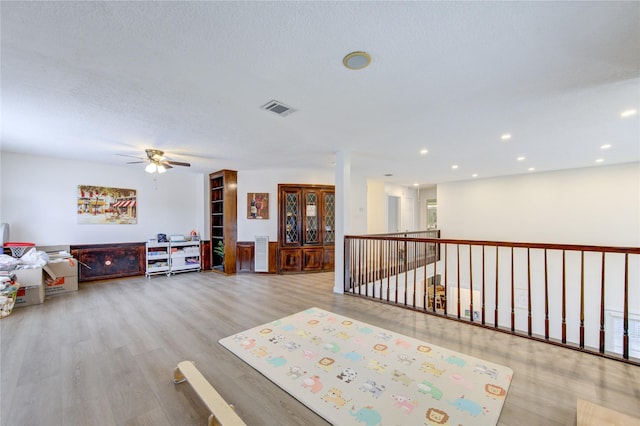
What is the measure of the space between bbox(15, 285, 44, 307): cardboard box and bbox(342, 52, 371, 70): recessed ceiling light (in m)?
5.93

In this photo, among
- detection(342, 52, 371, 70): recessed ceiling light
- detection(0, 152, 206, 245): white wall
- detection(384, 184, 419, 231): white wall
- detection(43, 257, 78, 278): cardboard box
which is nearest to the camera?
detection(342, 52, 371, 70): recessed ceiling light

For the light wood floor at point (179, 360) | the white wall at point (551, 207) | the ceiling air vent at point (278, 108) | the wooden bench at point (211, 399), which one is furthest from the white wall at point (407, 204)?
the wooden bench at point (211, 399)

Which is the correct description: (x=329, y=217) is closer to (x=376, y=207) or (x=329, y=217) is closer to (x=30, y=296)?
(x=376, y=207)

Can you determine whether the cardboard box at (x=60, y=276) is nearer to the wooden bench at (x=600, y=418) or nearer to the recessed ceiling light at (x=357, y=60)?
the recessed ceiling light at (x=357, y=60)

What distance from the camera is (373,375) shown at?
2273 mm

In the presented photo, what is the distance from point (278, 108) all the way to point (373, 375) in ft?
9.62

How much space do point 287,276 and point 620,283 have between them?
26.4 feet

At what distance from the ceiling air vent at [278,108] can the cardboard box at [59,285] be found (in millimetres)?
5287

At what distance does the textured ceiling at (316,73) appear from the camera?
1629 millimetres

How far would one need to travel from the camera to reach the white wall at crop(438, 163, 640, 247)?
619cm

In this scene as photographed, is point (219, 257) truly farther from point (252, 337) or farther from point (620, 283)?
point (620, 283)

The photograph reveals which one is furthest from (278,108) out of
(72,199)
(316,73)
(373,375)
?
(72,199)

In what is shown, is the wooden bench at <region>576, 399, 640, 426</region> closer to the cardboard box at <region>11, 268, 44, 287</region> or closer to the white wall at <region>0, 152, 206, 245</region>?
the cardboard box at <region>11, 268, 44, 287</region>

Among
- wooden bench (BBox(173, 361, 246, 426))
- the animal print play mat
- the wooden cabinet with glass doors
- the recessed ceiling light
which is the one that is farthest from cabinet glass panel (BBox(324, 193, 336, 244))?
wooden bench (BBox(173, 361, 246, 426))
